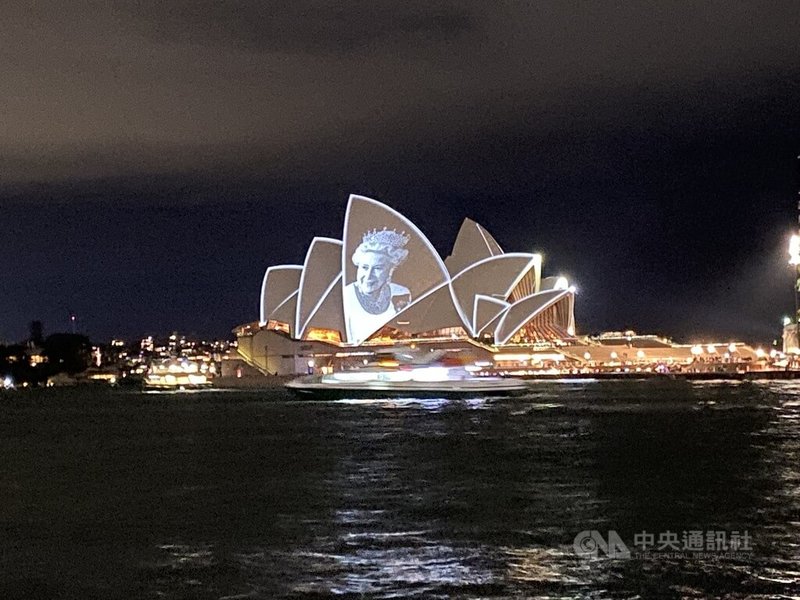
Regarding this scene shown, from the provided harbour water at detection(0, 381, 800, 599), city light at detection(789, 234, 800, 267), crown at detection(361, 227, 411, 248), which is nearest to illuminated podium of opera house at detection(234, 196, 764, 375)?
crown at detection(361, 227, 411, 248)

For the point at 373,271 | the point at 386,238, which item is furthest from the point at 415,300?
the point at 386,238

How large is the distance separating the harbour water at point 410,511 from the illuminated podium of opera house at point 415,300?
111ft

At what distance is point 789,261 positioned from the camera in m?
70.3

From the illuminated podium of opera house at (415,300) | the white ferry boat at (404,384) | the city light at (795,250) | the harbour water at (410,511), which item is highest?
the city light at (795,250)

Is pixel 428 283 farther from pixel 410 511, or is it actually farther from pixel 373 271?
pixel 410 511

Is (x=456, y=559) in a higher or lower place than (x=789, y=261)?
lower

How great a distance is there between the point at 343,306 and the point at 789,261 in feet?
91.8

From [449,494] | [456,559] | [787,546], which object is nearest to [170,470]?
[449,494]

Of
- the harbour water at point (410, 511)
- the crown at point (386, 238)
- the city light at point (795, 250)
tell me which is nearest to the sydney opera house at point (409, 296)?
the crown at point (386, 238)

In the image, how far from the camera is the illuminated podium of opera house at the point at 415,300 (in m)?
59.1

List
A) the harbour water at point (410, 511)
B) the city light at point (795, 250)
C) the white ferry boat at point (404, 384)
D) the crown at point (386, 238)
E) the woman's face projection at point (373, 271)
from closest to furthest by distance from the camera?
the harbour water at point (410, 511) → the white ferry boat at point (404, 384) → the crown at point (386, 238) → the woman's face projection at point (373, 271) → the city light at point (795, 250)

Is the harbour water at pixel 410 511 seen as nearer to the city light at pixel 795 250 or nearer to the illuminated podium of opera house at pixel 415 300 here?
the illuminated podium of opera house at pixel 415 300

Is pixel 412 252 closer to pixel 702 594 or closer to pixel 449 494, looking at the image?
pixel 449 494

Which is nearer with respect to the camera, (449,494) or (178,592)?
(178,592)
